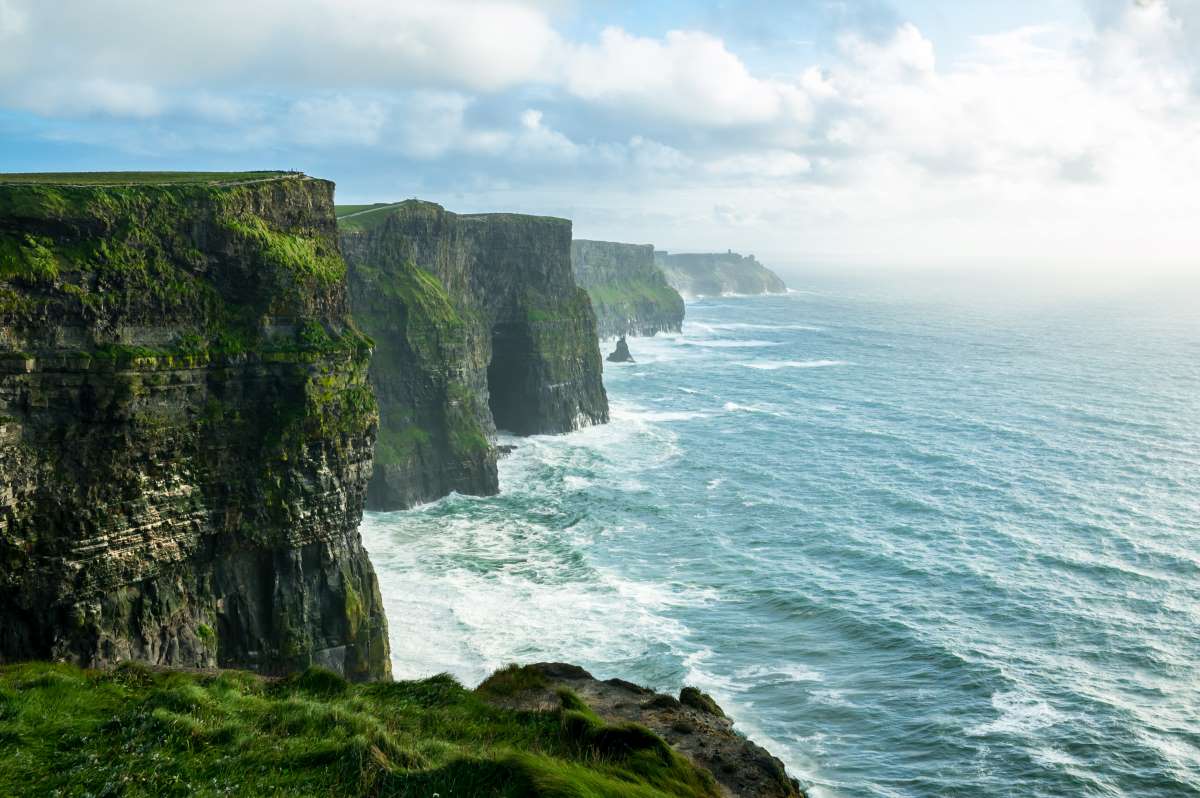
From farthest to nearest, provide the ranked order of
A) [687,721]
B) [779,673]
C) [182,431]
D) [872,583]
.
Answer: [872,583], [779,673], [182,431], [687,721]

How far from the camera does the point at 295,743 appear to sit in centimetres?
1927

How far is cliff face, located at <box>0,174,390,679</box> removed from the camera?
1128 inches

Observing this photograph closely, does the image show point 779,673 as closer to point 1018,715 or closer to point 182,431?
point 1018,715

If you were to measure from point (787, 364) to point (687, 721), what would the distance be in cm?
12502

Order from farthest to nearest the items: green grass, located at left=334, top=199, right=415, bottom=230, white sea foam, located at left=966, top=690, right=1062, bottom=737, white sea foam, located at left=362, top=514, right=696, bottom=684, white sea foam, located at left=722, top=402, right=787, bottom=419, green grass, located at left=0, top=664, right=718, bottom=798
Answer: white sea foam, located at left=722, top=402, right=787, bottom=419
green grass, located at left=334, top=199, right=415, bottom=230
white sea foam, located at left=362, top=514, right=696, bottom=684
white sea foam, located at left=966, top=690, right=1062, bottom=737
green grass, located at left=0, top=664, right=718, bottom=798

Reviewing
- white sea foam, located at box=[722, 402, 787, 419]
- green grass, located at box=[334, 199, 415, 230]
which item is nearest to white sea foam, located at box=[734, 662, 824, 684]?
green grass, located at box=[334, 199, 415, 230]

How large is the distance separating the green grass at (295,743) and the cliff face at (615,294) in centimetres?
15317

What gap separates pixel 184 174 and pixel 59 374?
19670 millimetres

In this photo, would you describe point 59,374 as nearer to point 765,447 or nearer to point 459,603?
point 459,603

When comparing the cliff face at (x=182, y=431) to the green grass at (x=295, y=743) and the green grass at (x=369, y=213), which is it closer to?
the green grass at (x=295, y=743)

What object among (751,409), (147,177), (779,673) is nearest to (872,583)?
(779,673)

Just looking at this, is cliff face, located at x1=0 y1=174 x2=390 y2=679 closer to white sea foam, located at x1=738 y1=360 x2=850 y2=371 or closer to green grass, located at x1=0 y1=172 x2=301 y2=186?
green grass, located at x1=0 y1=172 x2=301 y2=186

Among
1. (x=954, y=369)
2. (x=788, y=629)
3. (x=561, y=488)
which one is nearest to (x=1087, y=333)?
(x=954, y=369)

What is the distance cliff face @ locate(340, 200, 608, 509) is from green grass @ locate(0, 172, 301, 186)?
22.9 meters
